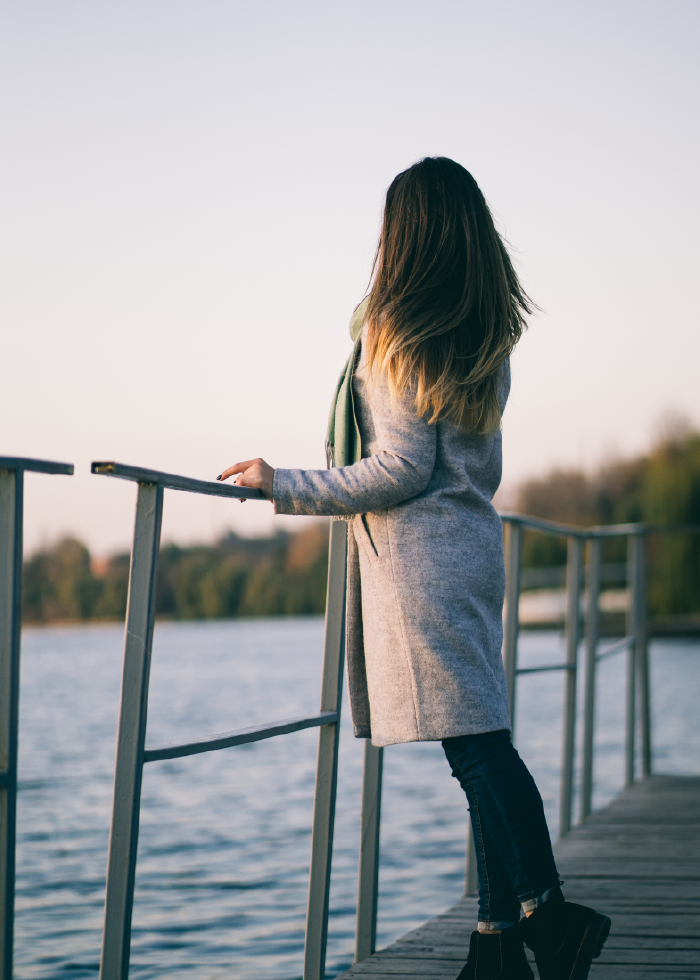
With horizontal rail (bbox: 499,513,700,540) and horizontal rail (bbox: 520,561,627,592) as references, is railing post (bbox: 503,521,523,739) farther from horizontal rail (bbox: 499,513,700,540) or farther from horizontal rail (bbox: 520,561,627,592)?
horizontal rail (bbox: 520,561,627,592)

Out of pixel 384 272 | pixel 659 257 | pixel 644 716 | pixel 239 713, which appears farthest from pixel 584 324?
pixel 384 272

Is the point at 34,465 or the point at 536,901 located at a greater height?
the point at 34,465

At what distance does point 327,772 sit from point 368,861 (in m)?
0.27

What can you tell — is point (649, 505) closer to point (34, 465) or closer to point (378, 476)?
point (378, 476)

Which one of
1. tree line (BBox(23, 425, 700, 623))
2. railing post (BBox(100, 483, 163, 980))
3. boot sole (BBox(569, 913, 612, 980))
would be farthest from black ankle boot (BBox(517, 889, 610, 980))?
tree line (BBox(23, 425, 700, 623))

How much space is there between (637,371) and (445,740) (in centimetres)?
3125

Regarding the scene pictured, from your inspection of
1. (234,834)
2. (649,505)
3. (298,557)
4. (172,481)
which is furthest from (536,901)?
(298,557)

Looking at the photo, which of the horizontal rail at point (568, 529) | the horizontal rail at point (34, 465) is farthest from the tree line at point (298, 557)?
the horizontal rail at point (34, 465)

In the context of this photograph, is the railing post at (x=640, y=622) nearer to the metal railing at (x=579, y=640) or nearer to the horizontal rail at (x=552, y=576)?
the metal railing at (x=579, y=640)

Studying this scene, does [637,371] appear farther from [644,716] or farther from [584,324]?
[644,716]

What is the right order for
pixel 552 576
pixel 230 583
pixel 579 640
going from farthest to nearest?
pixel 230 583 < pixel 552 576 < pixel 579 640

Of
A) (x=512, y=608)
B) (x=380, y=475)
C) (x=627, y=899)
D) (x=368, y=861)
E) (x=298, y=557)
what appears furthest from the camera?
(x=298, y=557)

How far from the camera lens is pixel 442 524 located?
1.35 meters

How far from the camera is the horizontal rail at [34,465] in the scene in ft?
3.30
